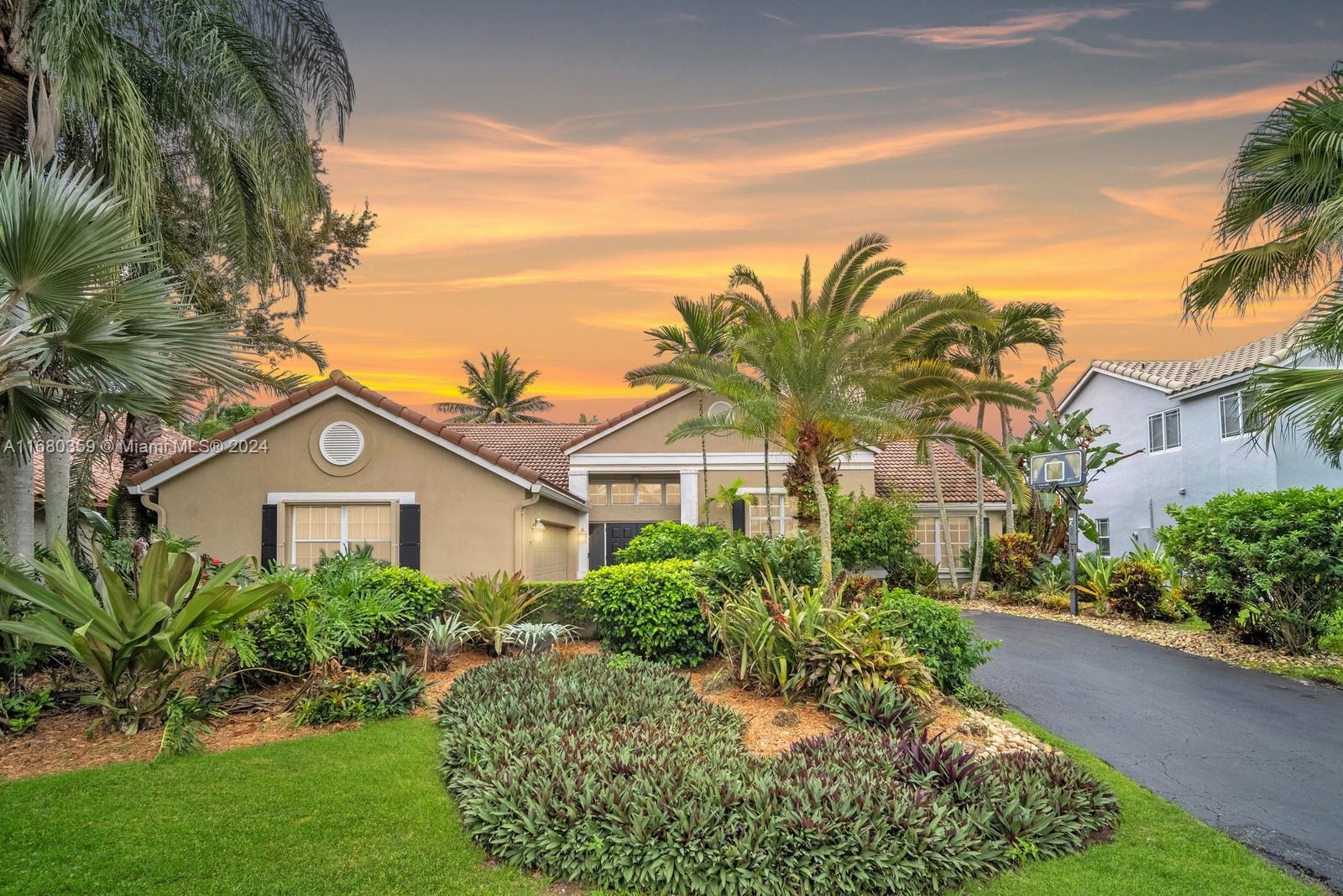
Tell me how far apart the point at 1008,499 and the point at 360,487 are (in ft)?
60.1

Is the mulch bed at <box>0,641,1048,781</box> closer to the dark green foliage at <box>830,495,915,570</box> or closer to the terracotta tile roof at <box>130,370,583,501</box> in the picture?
the terracotta tile roof at <box>130,370,583,501</box>

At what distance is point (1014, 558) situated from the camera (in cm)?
1966

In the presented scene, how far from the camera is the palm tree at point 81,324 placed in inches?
253

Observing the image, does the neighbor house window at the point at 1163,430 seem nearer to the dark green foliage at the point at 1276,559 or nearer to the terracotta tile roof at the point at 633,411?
the dark green foliage at the point at 1276,559

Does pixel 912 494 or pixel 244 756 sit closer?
pixel 244 756

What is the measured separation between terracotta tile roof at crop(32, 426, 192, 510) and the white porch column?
11744 mm

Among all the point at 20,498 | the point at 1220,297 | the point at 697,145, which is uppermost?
the point at 697,145

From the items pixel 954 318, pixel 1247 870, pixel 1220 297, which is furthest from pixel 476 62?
pixel 1247 870

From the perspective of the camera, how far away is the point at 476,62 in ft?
40.9

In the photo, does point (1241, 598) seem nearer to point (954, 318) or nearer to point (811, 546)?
point (954, 318)

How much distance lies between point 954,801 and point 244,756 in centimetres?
565

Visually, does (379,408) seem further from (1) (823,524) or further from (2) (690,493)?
(1) (823,524)

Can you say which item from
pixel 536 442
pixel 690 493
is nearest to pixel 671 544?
pixel 690 493

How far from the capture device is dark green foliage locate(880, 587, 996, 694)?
8539 mm
